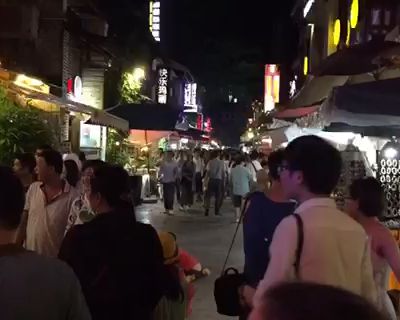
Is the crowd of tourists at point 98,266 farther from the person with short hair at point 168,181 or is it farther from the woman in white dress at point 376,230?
the person with short hair at point 168,181

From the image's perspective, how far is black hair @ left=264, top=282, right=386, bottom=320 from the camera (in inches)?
54.2

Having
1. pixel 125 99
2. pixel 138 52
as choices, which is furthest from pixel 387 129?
pixel 138 52

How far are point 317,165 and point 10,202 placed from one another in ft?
4.67

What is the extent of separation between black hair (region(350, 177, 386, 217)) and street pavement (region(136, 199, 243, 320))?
3.53 m

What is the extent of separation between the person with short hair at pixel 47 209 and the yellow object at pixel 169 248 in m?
1.39

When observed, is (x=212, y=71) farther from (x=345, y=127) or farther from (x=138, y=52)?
(x=345, y=127)

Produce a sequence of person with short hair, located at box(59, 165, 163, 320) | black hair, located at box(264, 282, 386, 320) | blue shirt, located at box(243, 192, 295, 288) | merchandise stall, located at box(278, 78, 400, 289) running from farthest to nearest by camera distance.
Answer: merchandise stall, located at box(278, 78, 400, 289), blue shirt, located at box(243, 192, 295, 288), person with short hair, located at box(59, 165, 163, 320), black hair, located at box(264, 282, 386, 320)

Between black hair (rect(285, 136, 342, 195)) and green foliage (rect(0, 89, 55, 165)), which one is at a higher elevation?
green foliage (rect(0, 89, 55, 165))

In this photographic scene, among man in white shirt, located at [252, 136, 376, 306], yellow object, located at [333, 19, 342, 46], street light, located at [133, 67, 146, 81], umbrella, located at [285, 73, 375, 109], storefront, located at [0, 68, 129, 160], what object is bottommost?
man in white shirt, located at [252, 136, 376, 306]

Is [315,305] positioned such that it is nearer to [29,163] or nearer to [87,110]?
[29,163]

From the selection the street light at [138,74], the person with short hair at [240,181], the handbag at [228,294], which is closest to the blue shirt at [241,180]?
the person with short hair at [240,181]

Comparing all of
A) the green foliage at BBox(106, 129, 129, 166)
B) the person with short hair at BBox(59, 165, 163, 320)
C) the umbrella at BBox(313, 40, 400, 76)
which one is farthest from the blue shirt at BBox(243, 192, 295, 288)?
the green foliage at BBox(106, 129, 129, 166)

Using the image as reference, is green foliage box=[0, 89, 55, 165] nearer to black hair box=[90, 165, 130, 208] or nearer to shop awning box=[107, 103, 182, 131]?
black hair box=[90, 165, 130, 208]

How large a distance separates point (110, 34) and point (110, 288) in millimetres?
23257
